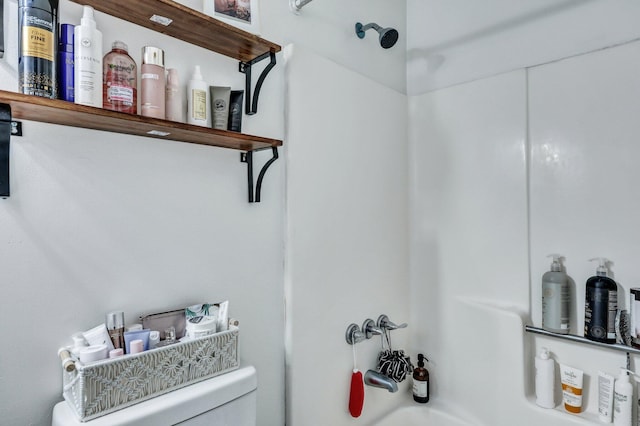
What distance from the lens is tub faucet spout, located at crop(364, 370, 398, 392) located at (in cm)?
133

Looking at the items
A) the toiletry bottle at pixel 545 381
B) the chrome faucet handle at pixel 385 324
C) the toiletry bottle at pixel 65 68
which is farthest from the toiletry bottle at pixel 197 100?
the toiletry bottle at pixel 545 381

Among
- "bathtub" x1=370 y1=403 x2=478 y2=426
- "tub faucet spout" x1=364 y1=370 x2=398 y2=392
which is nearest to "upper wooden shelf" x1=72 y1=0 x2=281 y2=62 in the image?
"tub faucet spout" x1=364 y1=370 x2=398 y2=392

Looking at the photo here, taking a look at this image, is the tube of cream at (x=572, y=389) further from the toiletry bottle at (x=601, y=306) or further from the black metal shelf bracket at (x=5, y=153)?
the black metal shelf bracket at (x=5, y=153)

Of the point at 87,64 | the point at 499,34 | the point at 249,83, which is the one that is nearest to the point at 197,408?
the point at 87,64

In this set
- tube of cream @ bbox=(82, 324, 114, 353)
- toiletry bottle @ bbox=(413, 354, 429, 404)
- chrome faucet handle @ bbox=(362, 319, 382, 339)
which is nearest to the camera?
tube of cream @ bbox=(82, 324, 114, 353)

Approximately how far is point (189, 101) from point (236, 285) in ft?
1.75

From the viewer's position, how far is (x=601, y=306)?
3.96 feet

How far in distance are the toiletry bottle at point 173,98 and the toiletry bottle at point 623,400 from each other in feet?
5.23

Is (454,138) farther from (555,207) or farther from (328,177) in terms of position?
(328,177)

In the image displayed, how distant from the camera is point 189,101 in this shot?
0.89 metres

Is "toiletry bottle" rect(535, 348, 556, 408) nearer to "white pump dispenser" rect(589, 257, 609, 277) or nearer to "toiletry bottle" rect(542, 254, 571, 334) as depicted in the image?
"toiletry bottle" rect(542, 254, 571, 334)

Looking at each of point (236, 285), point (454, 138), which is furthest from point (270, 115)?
point (454, 138)

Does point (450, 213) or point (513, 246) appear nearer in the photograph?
point (513, 246)

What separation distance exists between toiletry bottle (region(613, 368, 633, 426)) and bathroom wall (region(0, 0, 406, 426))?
3.65 feet
